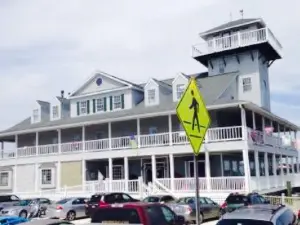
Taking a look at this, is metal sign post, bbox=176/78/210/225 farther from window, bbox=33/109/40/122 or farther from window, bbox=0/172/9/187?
window, bbox=33/109/40/122

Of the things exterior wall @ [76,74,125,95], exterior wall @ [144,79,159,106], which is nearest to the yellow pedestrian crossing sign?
exterior wall @ [144,79,159,106]

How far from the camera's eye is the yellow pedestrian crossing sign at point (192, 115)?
701 cm

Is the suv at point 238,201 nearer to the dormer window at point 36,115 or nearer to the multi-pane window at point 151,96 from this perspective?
the multi-pane window at point 151,96

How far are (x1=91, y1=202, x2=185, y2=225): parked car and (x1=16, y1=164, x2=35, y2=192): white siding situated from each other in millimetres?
28402

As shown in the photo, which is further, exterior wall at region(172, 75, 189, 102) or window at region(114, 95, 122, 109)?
window at region(114, 95, 122, 109)

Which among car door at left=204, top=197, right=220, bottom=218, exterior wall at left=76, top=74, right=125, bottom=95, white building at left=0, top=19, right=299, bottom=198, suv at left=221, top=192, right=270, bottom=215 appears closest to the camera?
suv at left=221, top=192, right=270, bottom=215

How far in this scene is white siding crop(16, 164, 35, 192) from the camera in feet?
123

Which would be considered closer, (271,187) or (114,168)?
(271,187)

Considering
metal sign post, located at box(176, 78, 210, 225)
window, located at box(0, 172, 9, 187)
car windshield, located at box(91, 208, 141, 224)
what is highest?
metal sign post, located at box(176, 78, 210, 225)

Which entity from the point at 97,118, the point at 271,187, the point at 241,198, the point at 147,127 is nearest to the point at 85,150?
the point at 97,118

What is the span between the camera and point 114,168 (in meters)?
35.9

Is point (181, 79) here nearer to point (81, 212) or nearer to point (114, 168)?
point (114, 168)

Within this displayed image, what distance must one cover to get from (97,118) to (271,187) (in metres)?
14.8

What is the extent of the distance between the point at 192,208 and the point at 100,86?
20.7 m
